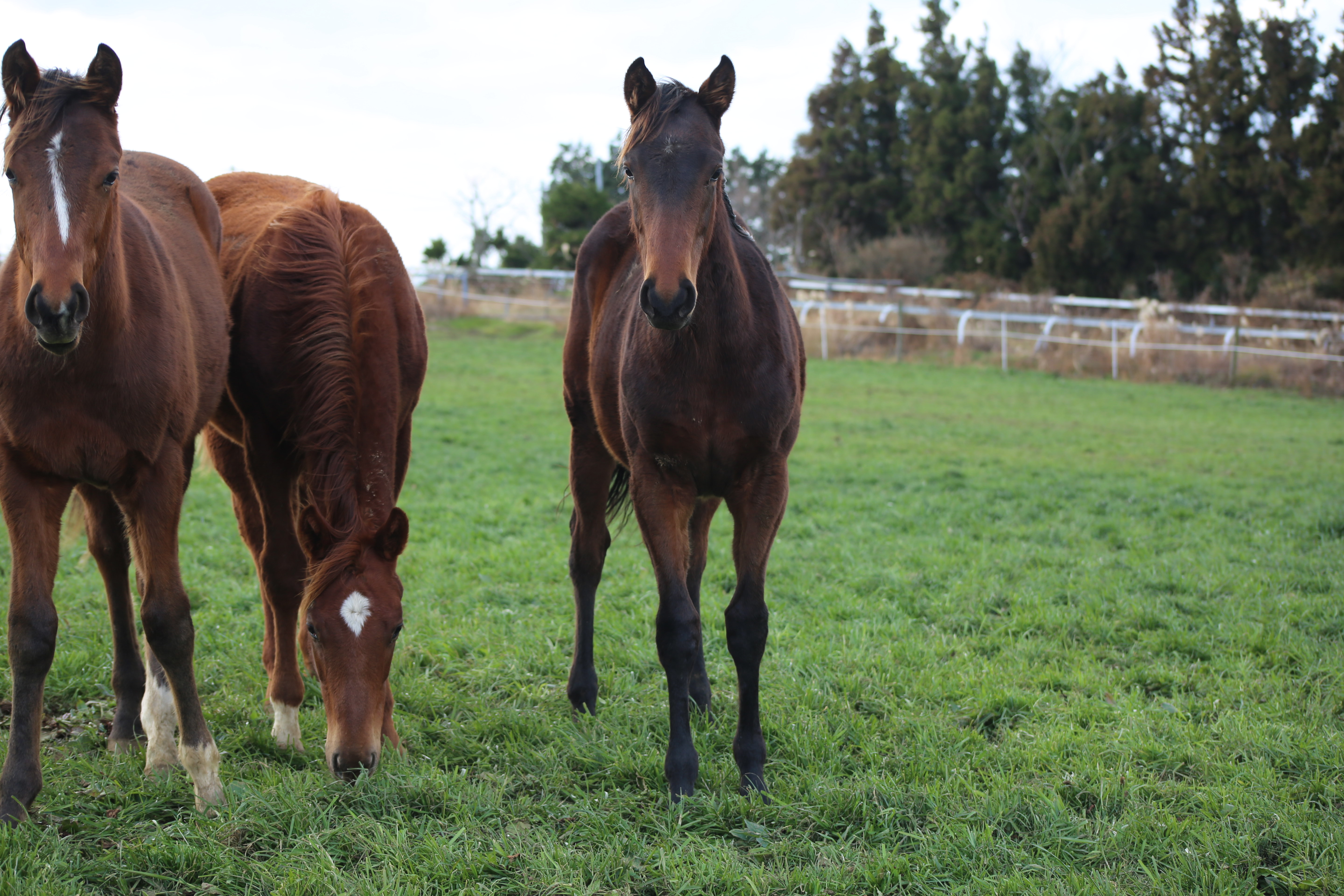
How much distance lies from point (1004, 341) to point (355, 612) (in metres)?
18.3

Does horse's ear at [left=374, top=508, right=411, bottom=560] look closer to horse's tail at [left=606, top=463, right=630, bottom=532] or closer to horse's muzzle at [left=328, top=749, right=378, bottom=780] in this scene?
horse's muzzle at [left=328, top=749, right=378, bottom=780]

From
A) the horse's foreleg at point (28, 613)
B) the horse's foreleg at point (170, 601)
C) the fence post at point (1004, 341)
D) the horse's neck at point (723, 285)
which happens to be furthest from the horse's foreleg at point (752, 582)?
the fence post at point (1004, 341)

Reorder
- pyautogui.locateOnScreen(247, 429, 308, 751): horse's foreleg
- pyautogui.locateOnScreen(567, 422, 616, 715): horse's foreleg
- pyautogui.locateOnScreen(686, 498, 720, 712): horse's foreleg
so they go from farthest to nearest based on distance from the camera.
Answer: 1. pyautogui.locateOnScreen(567, 422, 616, 715): horse's foreleg
2. pyautogui.locateOnScreen(686, 498, 720, 712): horse's foreleg
3. pyautogui.locateOnScreen(247, 429, 308, 751): horse's foreleg

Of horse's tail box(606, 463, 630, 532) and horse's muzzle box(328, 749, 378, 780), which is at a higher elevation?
horse's tail box(606, 463, 630, 532)

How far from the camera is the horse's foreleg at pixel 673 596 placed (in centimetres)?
307

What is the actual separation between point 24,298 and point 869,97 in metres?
35.4

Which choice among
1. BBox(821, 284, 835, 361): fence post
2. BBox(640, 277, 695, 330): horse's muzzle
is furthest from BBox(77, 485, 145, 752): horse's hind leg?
BBox(821, 284, 835, 361): fence post

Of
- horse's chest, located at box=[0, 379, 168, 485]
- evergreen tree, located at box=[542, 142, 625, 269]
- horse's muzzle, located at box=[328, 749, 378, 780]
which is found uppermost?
evergreen tree, located at box=[542, 142, 625, 269]

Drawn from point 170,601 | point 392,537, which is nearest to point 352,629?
point 392,537

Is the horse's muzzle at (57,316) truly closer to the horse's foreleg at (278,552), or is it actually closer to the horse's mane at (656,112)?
the horse's foreleg at (278,552)

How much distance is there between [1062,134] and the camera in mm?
29125

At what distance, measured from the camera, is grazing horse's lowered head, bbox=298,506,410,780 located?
288 cm

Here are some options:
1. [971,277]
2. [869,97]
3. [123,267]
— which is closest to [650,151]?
[123,267]

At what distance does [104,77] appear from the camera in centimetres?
263
